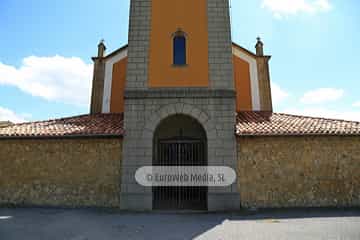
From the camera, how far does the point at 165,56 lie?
30.9 ft

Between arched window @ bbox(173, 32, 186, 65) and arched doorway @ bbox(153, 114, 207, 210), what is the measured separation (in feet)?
7.11

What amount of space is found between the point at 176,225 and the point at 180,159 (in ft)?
10.0

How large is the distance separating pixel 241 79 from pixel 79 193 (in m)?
9.64

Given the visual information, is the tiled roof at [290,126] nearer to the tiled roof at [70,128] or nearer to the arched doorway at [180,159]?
the arched doorway at [180,159]

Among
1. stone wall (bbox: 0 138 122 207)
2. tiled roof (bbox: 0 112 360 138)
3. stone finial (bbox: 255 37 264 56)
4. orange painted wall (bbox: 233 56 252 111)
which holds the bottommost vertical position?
stone wall (bbox: 0 138 122 207)

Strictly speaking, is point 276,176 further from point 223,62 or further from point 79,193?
point 79,193

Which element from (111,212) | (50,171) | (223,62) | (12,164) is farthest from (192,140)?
(12,164)

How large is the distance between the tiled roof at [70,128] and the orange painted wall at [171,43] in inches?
94.7

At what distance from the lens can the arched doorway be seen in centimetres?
903

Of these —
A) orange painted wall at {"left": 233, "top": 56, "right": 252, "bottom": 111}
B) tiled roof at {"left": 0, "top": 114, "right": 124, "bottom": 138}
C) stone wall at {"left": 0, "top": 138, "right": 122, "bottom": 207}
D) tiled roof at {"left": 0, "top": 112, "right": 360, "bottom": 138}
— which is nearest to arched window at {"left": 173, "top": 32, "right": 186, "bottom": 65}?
tiled roof at {"left": 0, "top": 112, "right": 360, "bottom": 138}

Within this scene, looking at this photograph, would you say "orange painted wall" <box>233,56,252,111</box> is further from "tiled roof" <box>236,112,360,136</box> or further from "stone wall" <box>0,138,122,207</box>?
"stone wall" <box>0,138,122,207</box>

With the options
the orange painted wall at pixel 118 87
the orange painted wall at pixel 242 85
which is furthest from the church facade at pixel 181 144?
the orange painted wall at pixel 118 87

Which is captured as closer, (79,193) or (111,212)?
(111,212)

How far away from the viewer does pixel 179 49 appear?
9547 millimetres
